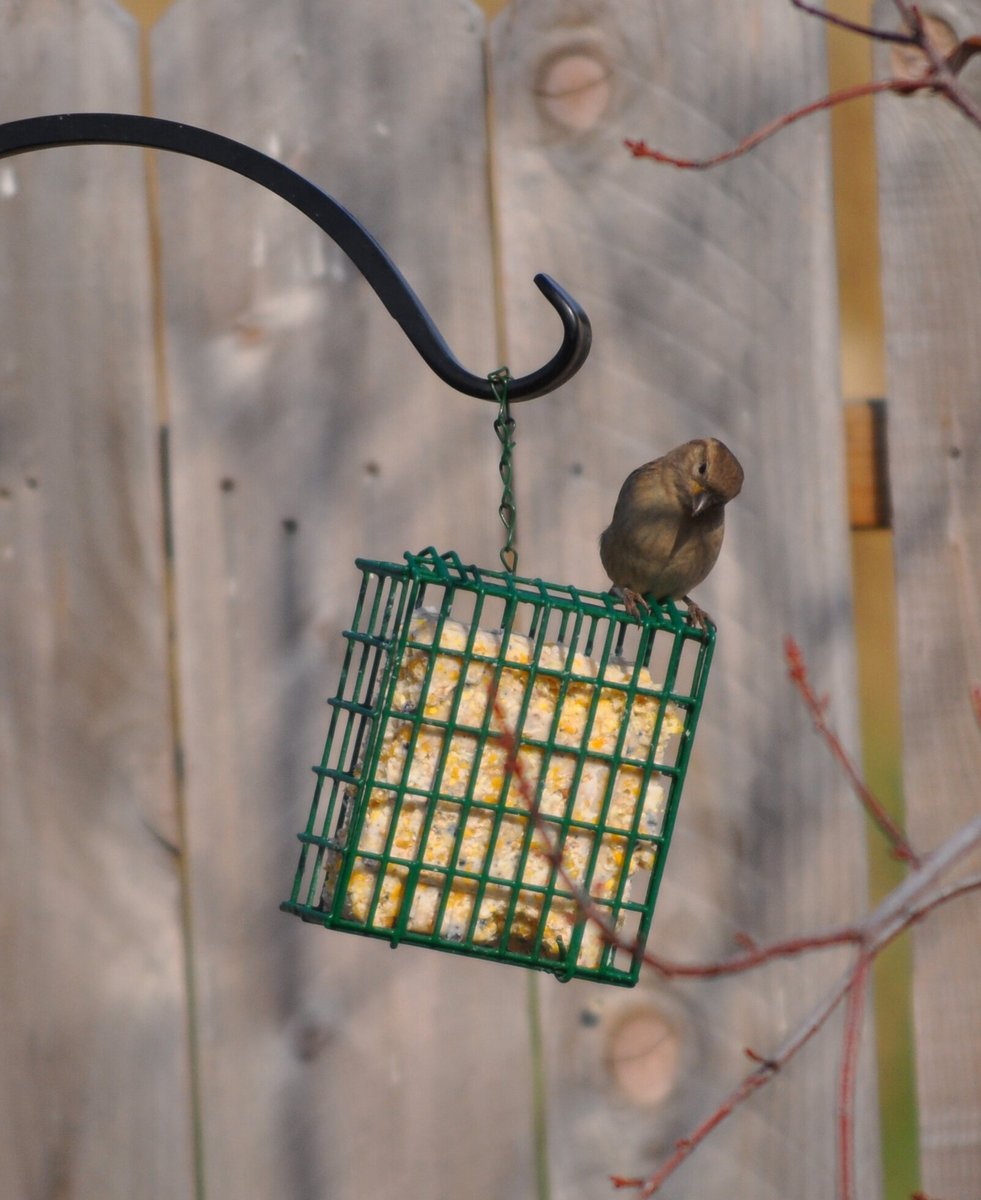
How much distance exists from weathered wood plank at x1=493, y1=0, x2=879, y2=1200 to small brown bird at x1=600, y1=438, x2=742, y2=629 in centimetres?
5

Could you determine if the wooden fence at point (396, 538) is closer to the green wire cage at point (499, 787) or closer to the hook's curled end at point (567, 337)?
the green wire cage at point (499, 787)

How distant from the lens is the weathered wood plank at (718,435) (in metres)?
2.28

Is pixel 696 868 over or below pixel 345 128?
below

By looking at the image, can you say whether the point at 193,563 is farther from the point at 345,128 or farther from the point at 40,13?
the point at 40,13

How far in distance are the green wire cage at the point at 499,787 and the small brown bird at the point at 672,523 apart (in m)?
0.32

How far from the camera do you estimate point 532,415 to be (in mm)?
2293

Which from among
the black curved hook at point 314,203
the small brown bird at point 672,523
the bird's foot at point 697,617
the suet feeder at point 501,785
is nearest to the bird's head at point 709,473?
the small brown bird at point 672,523

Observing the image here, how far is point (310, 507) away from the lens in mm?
2293

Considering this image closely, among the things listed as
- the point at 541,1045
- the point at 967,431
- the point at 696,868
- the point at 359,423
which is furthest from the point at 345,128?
the point at 541,1045

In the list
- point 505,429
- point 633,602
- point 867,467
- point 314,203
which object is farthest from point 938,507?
point 314,203

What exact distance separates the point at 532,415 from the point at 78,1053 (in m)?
1.17

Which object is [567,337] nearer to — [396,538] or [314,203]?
[314,203]

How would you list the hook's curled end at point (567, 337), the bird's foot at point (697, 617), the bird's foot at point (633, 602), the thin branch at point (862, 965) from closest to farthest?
the thin branch at point (862, 965)
the hook's curled end at point (567, 337)
the bird's foot at point (633, 602)
the bird's foot at point (697, 617)

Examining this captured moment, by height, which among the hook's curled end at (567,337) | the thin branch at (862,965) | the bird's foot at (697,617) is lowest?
the thin branch at (862,965)
